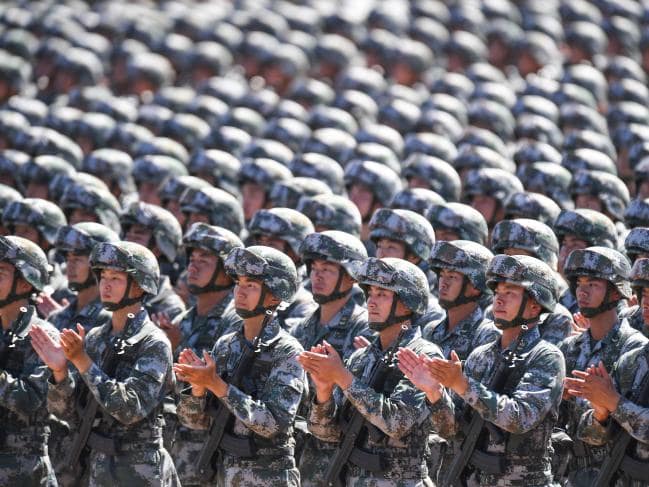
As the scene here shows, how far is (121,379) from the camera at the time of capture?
37.0 feet

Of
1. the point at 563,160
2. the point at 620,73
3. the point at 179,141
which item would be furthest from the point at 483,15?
the point at 563,160

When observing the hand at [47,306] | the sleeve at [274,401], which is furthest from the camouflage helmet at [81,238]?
the sleeve at [274,401]

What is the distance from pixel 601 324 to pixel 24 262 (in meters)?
4.47

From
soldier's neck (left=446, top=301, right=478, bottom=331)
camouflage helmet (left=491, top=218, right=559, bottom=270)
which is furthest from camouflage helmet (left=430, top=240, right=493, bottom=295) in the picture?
camouflage helmet (left=491, top=218, right=559, bottom=270)

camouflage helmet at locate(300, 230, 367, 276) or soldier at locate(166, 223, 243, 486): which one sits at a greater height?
camouflage helmet at locate(300, 230, 367, 276)

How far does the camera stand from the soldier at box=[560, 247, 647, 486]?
11.4 m

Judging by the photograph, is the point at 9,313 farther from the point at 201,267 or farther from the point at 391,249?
the point at 391,249

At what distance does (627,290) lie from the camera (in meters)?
11.7

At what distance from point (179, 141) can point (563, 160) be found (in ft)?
19.0

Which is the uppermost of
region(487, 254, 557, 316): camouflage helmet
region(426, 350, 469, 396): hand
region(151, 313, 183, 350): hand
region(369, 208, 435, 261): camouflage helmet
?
region(487, 254, 557, 316): camouflage helmet

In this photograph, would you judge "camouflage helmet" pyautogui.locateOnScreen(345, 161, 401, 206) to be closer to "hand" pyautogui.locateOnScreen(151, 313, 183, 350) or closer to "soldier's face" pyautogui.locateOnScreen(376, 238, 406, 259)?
"soldier's face" pyautogui.locateOnScreen(376, 238, 406, 259)

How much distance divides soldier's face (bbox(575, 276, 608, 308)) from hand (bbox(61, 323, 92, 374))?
3646mm

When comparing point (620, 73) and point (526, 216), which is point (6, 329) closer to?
point (526, 216)

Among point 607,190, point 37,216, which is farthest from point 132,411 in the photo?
point 607,190
